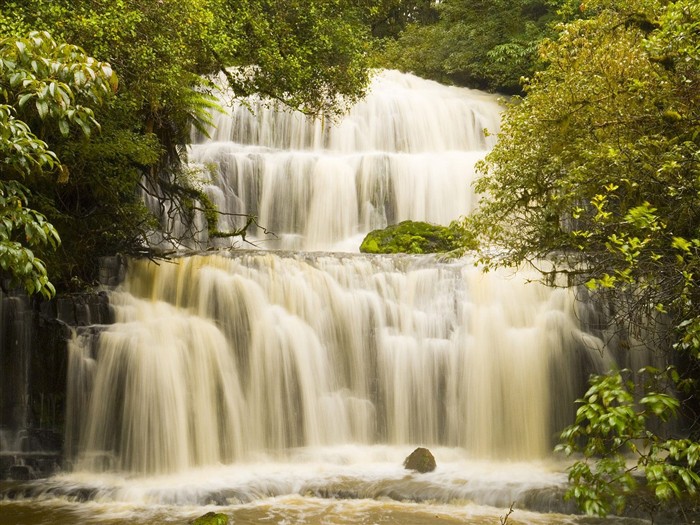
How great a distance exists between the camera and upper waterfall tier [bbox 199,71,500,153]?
18812 millimetres

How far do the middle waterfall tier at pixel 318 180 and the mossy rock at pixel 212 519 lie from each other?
7.80 m

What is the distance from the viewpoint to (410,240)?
562 inches

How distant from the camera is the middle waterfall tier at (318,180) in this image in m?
16.5

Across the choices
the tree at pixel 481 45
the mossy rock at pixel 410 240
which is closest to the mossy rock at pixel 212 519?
the mossy rock at pixel 410 240

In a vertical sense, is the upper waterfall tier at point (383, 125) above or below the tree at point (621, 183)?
above

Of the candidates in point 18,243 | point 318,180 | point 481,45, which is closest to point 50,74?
point 18,243

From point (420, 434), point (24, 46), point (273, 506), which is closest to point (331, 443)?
point (420, 434)

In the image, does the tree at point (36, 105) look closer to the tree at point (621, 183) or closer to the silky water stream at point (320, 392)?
the silky water stream at point (320, 392)

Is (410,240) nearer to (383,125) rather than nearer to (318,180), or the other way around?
(318,180)

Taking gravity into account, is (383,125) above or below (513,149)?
above

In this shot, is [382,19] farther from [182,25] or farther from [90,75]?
[90,75]

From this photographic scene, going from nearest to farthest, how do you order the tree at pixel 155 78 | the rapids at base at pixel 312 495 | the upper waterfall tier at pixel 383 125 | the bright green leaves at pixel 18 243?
1. the bright green leaves at pixel 18 243
2. the rapids at base at pixel 312 495
3. the tree at pixel 155 78
4. the upper waterfall tier at pixel 383 125

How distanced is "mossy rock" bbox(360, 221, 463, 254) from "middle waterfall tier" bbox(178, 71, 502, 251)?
5.14 ft

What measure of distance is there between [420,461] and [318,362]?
241cm
